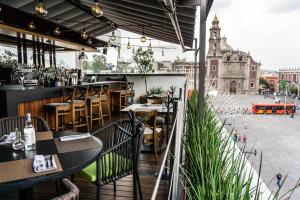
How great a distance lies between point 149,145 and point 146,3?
3032 mm

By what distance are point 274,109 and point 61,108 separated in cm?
4824

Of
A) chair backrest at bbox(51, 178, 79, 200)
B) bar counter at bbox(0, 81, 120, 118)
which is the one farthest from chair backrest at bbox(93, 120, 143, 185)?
bar counter at bbox(0, 81, 120, 118)

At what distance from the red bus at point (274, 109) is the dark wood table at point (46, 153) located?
45312mm

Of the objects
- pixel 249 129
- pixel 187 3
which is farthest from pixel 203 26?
pixel 249 129

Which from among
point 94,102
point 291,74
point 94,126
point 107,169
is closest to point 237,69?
point 291,74

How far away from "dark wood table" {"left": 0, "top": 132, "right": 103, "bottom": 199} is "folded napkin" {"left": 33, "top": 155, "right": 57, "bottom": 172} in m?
0.06

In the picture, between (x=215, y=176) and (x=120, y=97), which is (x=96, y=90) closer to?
(x=120, y=97)

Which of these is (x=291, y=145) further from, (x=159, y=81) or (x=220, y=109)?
(x=220, y=109)

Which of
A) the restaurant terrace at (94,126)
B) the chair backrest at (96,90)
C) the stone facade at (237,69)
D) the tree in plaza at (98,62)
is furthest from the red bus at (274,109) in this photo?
the chair backrest at (96,90)

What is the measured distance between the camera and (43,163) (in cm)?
139

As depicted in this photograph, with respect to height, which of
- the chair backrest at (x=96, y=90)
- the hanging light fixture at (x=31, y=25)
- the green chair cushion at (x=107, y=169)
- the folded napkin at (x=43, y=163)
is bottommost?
the green chair cushion at (x=107, y=169)

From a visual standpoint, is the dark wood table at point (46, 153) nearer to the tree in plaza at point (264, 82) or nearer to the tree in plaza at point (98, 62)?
the tree in plaza at point (98, 62)

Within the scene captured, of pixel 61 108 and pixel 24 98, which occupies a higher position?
pixel 24 98

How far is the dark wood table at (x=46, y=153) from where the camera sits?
120 centimetres
